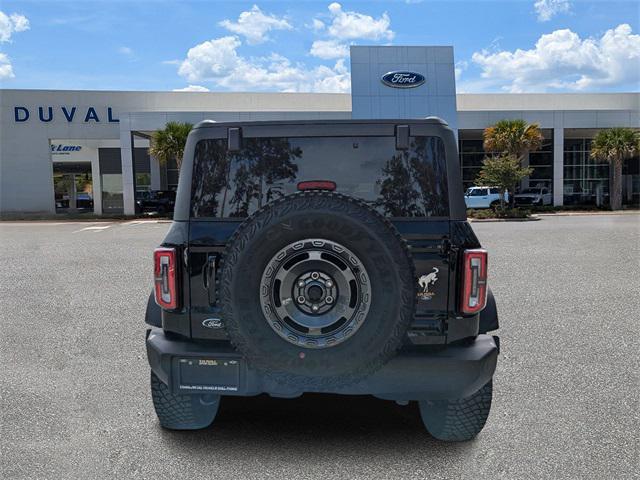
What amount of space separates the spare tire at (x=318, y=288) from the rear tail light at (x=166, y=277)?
0.41 m

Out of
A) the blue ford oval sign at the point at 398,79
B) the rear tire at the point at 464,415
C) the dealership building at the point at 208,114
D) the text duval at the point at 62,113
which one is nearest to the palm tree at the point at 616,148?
the dealership building at the point at 208,114

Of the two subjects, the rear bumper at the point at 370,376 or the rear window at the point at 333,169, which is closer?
the rear bumper at the point at 370,376

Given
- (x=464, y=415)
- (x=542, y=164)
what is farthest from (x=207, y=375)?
(x=542, y=164)

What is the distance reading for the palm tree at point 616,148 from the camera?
3334 centimetres

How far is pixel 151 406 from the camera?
404 cm

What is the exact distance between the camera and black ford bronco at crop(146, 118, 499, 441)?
9.36 feet

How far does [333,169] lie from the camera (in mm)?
3209

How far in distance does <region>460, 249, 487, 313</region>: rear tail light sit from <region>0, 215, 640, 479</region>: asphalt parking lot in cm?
94

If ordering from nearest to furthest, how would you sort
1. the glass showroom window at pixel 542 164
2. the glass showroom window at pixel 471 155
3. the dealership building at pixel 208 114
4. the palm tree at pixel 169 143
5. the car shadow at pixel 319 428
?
the car shadow at pixel 319 428
the palm tree at pixel 169 143
the dealership building at pixel 208 114
the glass showroom window at pixel 471 155
the glass showroom window at pixel 542 164

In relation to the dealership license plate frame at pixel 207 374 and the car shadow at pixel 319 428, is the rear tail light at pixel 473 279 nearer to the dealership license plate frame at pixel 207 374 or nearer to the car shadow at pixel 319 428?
the car shadow at pixel 319 428

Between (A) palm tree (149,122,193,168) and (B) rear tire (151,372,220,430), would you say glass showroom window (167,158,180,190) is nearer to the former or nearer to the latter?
(A) palm tree (149,122,193,168)

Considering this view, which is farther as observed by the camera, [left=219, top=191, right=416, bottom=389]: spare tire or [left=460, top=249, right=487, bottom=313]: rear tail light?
[left=460, top=249, right=487, bottom=313]: rear tail light

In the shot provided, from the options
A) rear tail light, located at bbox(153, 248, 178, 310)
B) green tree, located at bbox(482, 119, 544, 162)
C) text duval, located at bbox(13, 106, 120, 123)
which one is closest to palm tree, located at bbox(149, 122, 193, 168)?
text duval, located at bbox(13, 106, 120, 123)

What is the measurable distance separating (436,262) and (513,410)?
1.57 m
